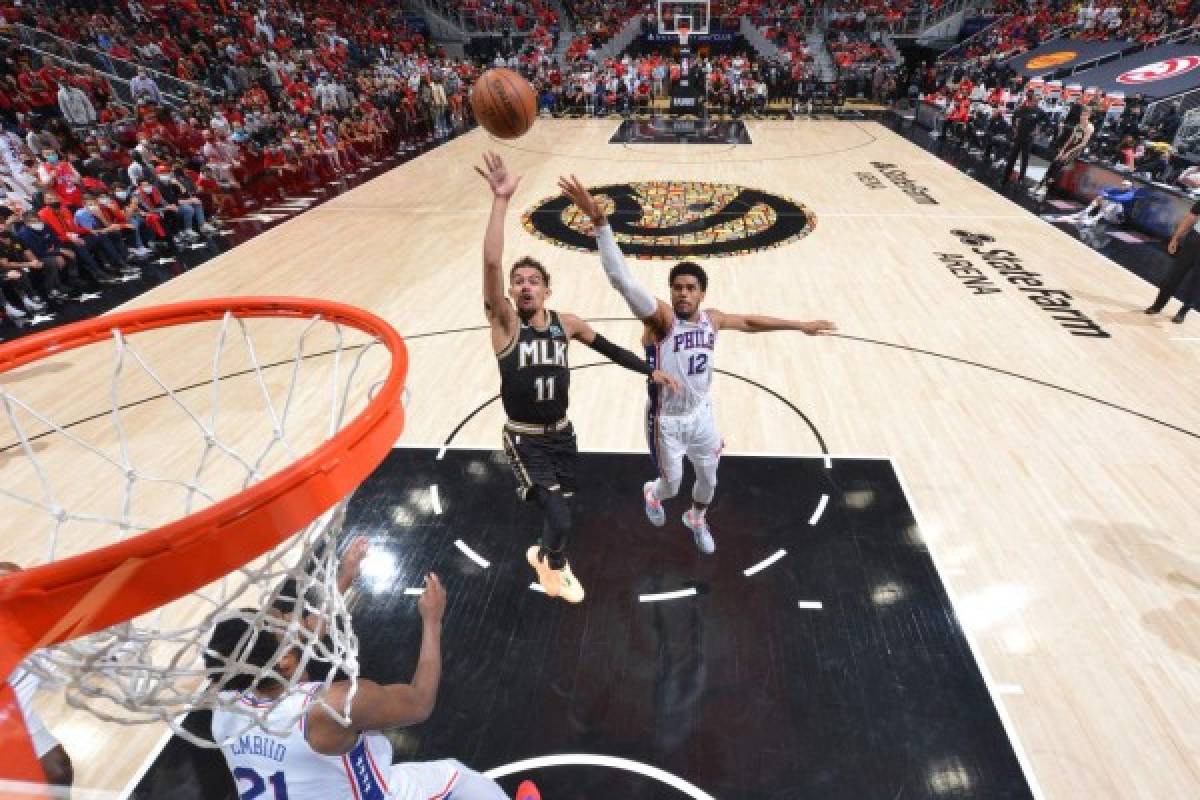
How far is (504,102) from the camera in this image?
4.88 m

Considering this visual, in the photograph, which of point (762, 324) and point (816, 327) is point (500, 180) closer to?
point (762, 324)

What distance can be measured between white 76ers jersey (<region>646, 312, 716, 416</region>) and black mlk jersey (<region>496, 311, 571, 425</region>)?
1.80 feet

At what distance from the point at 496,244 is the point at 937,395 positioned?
451cm

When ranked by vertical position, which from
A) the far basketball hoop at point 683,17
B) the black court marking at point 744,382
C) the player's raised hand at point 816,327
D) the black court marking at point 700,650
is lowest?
the black court marking at point 700,650

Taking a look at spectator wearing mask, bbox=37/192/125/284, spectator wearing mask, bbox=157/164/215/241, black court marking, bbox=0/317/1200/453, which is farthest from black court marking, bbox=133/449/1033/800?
spectator wearing mask, bbox=157/164/215/241

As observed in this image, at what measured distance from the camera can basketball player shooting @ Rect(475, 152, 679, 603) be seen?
327 cm

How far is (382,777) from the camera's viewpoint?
6.85 feet

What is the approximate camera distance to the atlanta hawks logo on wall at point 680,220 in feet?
31.9

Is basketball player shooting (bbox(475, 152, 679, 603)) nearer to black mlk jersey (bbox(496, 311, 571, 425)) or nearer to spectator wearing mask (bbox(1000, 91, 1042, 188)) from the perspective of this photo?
black mlk jersey (bbox(496, 311, 571, 425))

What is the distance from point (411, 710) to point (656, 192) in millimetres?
11481

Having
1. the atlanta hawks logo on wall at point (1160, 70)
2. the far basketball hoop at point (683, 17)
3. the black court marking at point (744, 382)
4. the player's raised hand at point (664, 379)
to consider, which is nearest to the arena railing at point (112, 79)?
the black court marking at point (744, 382)

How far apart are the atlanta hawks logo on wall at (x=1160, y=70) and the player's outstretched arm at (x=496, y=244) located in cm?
1974

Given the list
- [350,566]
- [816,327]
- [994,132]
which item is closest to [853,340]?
[816,327]

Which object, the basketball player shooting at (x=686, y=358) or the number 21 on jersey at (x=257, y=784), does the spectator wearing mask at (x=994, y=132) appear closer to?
the basketball player shooting at (x=686, y=358)
